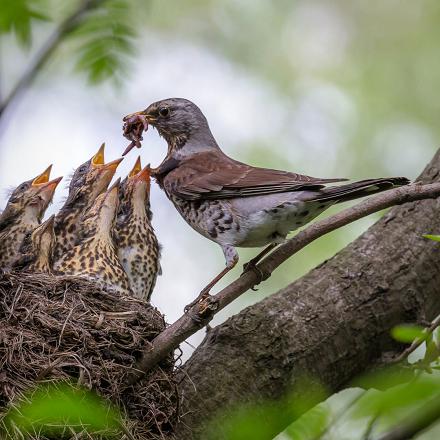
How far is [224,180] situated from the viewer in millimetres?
5109

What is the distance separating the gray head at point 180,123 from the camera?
6.07 m

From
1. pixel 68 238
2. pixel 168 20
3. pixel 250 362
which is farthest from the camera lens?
pixel 168 20

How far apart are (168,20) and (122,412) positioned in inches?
253

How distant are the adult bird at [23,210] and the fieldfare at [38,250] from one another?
278 millimetres

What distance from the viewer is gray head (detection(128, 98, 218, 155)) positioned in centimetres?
607

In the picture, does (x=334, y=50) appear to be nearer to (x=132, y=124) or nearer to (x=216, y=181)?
(x=132, y=124)

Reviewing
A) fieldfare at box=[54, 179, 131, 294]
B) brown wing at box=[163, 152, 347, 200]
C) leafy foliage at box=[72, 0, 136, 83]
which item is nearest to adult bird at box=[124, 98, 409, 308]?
brown wing at box=[163, 152, 347, 200]

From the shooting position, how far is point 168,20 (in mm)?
9734

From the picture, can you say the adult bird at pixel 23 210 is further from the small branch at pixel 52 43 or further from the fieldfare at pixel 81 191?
the small branch at pixel 52 43

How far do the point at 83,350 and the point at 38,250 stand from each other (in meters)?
1.42

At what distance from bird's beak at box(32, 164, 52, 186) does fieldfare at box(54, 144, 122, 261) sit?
0.65 ft

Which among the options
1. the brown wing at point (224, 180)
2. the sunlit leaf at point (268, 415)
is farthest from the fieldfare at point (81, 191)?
the sunlit leaf at point (268, 415)

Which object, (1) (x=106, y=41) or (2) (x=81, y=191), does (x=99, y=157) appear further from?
(1) (x=106, y=41)

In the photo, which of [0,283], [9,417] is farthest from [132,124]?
[9,417]
